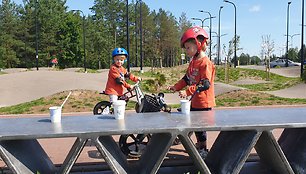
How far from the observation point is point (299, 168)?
148 inches

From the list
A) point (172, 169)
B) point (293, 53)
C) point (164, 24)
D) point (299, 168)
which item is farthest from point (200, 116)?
point (293, 53)

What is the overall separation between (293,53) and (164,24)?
24004mm

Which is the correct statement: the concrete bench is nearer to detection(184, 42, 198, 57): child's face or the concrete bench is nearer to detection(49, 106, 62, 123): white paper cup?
detection(49, 106, 62, 123): white paper cup

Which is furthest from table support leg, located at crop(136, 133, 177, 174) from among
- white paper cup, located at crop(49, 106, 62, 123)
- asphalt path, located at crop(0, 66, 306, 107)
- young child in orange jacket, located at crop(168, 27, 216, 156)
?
asphalt path, located at crop(0, 66, 306, 107)

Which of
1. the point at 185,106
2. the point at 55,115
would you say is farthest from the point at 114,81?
the point at 55,115

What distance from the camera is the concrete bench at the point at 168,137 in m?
3.03

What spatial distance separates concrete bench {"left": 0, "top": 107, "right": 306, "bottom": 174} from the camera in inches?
119

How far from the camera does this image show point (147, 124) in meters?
3.24

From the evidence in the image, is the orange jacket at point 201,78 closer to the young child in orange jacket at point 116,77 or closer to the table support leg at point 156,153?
the table support leg at point 156,153

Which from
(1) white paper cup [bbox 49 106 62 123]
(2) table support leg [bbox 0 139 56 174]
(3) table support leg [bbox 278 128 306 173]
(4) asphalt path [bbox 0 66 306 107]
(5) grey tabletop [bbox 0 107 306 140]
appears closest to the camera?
(5) grey tabletop [bbox 0 107 306 140]

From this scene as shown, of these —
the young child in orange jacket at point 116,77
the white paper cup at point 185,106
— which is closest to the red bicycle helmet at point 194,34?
the white paper cup at point 185,106

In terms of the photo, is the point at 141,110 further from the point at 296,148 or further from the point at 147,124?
the point at 296,148

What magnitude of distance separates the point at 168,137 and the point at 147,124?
8.7 inches

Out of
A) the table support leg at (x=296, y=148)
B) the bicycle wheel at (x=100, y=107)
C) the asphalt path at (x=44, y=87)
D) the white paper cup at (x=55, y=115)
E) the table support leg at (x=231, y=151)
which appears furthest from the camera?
the asphalt path at (x=44, y=87)
